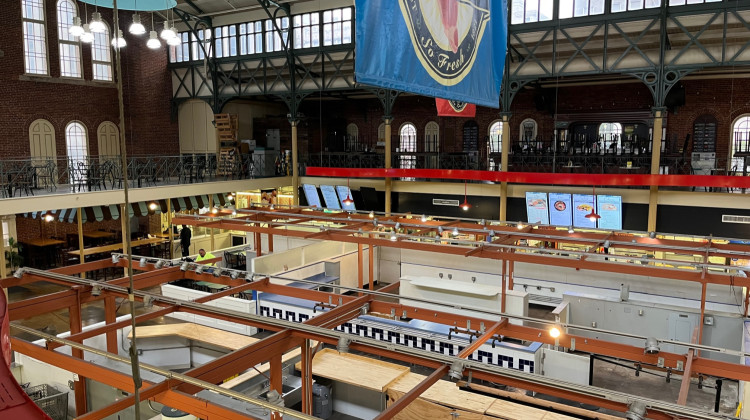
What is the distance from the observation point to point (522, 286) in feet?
45.2

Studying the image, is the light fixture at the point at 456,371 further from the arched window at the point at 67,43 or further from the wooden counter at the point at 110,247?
the arched window at the point at 67,43

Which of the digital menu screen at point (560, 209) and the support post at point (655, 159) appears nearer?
the support post at point (655, 159)

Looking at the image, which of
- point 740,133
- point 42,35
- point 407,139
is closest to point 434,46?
point 740,133

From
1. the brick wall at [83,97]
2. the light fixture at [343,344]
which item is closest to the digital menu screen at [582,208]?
the light fixture at [343,344]

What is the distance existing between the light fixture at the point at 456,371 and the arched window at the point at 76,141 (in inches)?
767

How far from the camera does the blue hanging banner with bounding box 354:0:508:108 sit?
3.94 metres

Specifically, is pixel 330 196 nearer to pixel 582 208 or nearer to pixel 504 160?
pixel 504 160

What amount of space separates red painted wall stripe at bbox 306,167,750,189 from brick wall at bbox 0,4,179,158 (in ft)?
28.7

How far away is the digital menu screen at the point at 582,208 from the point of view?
54.1ft

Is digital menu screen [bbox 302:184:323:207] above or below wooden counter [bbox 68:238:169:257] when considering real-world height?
above

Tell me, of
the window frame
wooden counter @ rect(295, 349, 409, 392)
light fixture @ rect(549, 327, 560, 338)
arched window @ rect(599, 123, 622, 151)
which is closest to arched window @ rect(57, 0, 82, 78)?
the window frame

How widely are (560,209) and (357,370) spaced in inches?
417

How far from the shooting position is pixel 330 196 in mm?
21125

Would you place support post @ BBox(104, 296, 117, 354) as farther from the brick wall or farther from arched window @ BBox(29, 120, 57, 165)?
the brick wall
